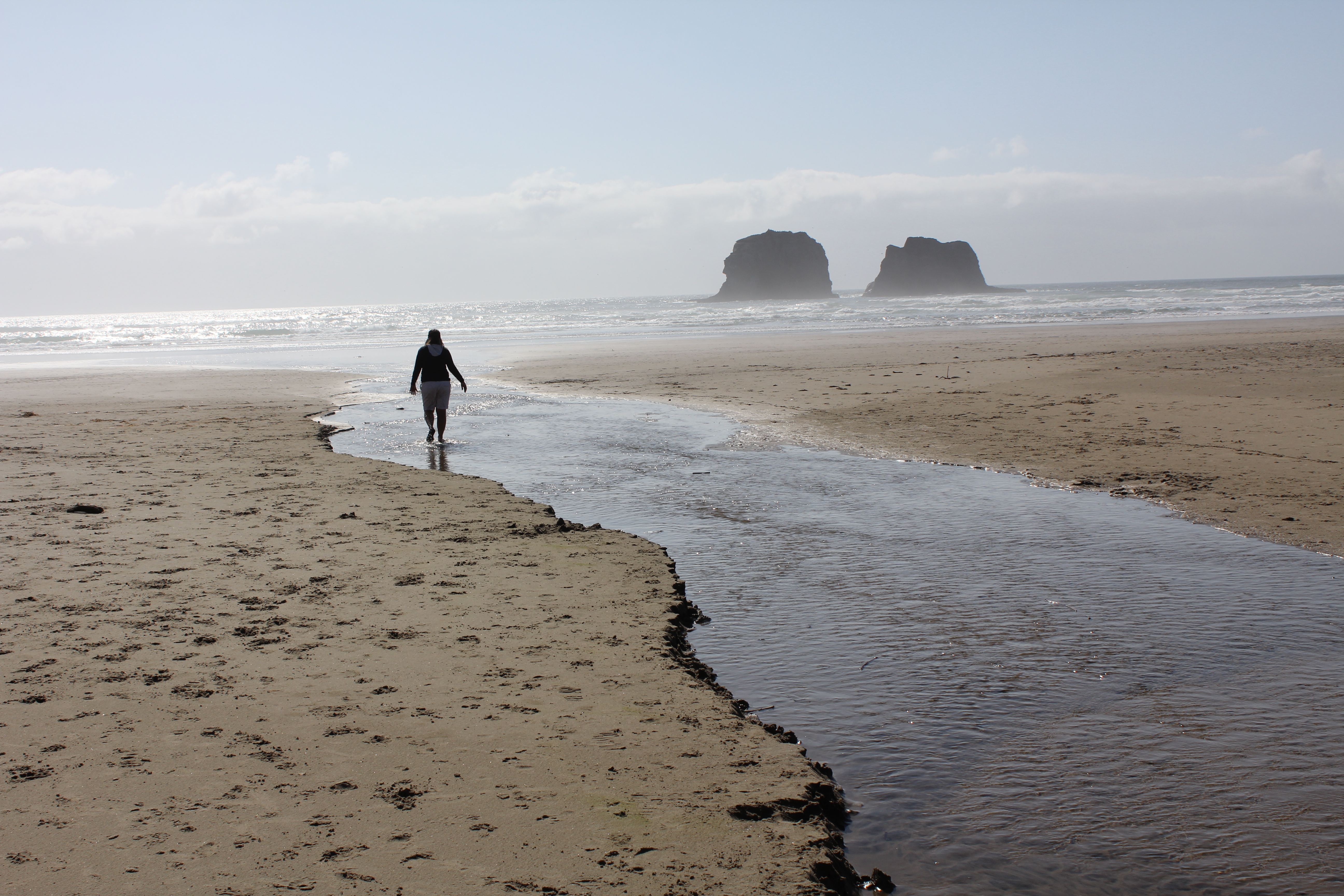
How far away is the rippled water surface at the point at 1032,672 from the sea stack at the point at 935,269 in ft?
460

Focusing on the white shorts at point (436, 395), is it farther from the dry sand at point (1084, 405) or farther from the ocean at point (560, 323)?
the ocean at point (560, 323)

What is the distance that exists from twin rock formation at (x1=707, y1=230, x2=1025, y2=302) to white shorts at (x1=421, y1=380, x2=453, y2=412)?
5145 inches

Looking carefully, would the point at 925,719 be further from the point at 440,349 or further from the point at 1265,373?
the point at 1265,373

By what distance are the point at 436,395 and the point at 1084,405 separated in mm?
9444

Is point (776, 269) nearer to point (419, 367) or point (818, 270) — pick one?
point (818, 270)

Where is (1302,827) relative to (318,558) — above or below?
below

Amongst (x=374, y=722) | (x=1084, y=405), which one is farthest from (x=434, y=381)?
(x=1084, y=405)

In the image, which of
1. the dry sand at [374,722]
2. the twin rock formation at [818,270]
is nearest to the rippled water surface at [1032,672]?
the dry sand at [374,722]

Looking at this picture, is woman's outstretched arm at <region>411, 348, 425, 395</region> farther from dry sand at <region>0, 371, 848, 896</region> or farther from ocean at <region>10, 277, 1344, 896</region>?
dry sand at <region>0, 371, 848, 896</region>

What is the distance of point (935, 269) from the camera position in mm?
143500

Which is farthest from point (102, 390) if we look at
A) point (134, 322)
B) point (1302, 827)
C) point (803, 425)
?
point (134, 322)

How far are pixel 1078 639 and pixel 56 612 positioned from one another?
221 inches

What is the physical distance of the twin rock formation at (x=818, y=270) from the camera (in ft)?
471

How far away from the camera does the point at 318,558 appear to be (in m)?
6.17
